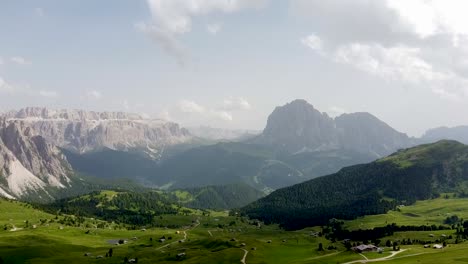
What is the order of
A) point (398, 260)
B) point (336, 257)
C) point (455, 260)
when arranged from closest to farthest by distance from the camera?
point (455, 260) < point (398, 260) < point (336, 257)

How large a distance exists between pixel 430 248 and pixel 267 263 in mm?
70658

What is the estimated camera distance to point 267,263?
7736 inches


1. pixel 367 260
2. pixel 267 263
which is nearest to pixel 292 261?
pixel 267 263

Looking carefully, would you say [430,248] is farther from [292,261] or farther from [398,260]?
[292,261]

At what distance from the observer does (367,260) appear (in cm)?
17688

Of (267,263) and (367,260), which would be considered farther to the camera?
(267,263)

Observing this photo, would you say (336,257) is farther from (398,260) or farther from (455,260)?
(455,260)

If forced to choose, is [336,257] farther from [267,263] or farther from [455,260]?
[455,260]

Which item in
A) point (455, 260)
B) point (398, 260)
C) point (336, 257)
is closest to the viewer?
point (455, 260)

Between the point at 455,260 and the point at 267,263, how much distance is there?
75.1m

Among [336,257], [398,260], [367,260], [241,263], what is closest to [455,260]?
[398,260]

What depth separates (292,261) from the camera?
Answer: 197 meters

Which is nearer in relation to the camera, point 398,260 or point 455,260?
point 455,260

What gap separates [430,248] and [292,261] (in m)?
59.7
